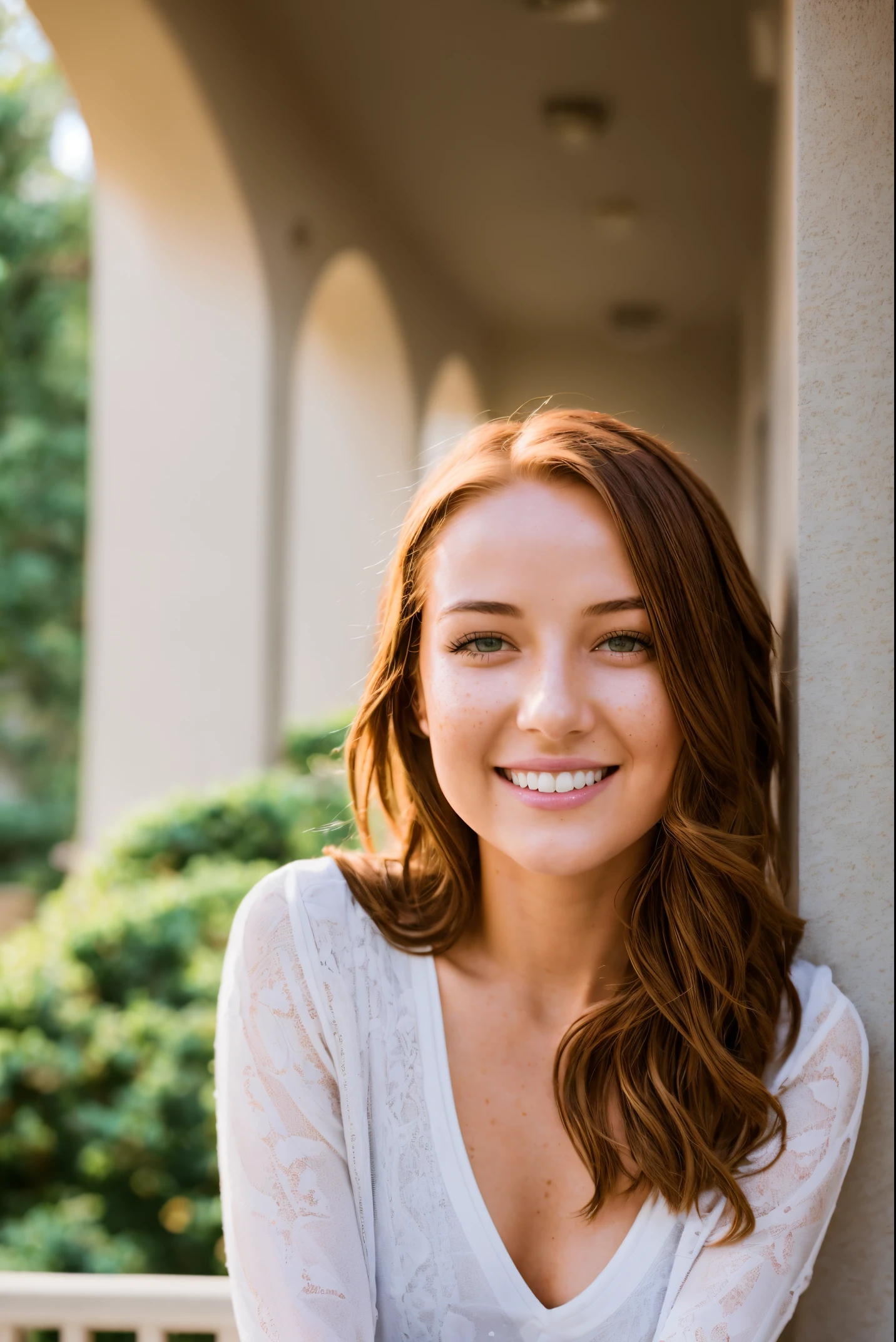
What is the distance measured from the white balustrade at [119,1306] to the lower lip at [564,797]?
0.78m

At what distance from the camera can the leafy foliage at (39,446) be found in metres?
11.8

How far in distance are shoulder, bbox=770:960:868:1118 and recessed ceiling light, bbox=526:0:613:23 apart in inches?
150

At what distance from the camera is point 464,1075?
143cm

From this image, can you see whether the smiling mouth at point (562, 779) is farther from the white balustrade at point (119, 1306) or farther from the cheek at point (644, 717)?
the white balustrade at point (119, 1306)

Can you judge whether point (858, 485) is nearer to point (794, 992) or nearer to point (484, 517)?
point (484, 517)

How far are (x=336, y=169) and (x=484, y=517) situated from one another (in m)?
4.87

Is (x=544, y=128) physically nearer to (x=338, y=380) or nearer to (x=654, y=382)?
(x=338, y=380)

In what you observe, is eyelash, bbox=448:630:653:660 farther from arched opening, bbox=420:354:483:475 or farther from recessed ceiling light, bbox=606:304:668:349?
recessed ceiling light, bbox=606:304:668:349

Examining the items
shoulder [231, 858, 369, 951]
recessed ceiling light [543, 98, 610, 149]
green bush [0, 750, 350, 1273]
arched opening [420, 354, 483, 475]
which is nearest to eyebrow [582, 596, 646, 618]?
shoulder [231, 858, 369, 951]

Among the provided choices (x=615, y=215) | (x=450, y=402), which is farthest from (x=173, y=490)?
(x=450, y=402)

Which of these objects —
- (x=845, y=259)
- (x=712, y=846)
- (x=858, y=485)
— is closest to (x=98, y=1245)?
(x=712, y=846)

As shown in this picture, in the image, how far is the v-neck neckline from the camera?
1.29 m

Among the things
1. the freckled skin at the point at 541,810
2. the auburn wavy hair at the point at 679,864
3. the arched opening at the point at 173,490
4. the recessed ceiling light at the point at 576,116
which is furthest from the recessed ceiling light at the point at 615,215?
the freckled skin at the point at 541,810

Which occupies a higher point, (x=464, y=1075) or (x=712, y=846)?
(x=712, y=846)
